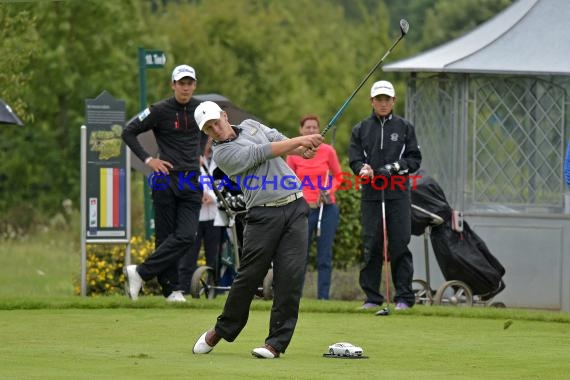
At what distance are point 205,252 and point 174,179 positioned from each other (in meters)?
2.41

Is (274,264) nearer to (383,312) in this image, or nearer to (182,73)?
(383,312)

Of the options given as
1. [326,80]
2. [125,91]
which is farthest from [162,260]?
[326,80]

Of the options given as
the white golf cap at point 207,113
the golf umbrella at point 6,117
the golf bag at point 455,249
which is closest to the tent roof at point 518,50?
the golf bag at point 455,249

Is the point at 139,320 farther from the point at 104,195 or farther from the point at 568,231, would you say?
the point at 568,231

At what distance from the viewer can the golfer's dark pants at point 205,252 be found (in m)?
17.9

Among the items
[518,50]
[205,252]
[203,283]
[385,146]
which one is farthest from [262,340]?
[518,50]

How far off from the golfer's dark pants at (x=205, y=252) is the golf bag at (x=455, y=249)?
88.8 inches

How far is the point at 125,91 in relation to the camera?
115 feet

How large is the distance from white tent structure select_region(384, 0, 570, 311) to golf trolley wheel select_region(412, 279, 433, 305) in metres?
1.16

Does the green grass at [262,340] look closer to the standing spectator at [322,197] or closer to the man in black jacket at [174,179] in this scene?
the man in black jacket at [174,179]

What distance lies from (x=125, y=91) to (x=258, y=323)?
2122cm

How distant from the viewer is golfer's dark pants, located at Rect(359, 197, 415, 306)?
15969 mm

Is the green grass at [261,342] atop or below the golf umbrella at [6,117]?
below

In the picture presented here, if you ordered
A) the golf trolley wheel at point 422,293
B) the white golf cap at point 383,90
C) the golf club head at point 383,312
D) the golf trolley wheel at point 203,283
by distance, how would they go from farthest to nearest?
the golf trolley wheel at point 422,293
the golf trolley wheel at point 203,283
the white golf cap at point 383,90
the golf club head at point 383,312
